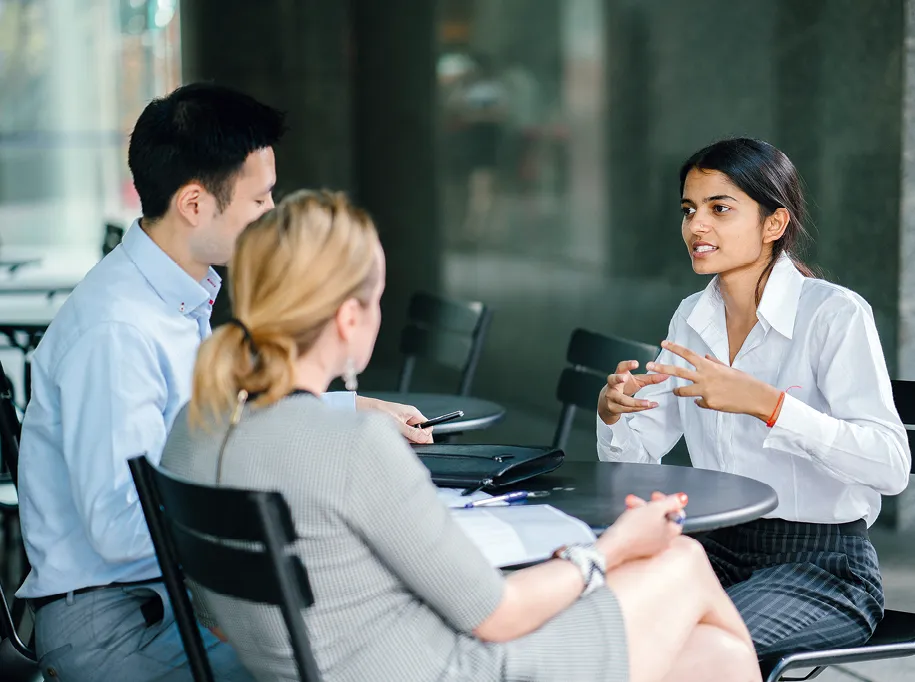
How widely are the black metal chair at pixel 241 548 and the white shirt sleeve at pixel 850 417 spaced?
102 centimetres

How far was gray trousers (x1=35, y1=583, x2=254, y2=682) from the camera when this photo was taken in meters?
1.89

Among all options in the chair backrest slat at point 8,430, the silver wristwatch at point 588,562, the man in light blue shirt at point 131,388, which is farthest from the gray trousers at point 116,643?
the chair backrest slat at point 8,430

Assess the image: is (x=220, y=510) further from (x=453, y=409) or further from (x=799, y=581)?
(x=453, y=409)

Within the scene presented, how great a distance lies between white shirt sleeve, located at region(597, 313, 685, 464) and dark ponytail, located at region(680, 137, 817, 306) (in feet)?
0.83

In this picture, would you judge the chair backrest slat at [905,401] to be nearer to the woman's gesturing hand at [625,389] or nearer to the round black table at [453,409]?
the woman's gesturing hand at [625,389]

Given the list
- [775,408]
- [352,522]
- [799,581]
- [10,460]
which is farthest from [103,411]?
[799,581]

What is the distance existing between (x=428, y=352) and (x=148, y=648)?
7.03 feet

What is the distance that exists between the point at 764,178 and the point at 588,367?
0.81 meters

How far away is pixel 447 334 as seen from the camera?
→ 392 centimetres

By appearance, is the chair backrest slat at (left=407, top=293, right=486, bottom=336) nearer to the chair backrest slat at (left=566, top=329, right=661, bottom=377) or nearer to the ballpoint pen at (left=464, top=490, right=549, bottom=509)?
the chair backrest slat at (left=566, top=329, right=661, bottom=377)

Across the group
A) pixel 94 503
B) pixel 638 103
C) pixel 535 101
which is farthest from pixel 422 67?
pixel 94 503

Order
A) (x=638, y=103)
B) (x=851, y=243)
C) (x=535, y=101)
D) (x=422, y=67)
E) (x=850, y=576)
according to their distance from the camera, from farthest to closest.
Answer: (x=422, y=67) → (x=535, y=101) → (x=638, y=103) → (x=851, y=243) → (x=850, y=576)

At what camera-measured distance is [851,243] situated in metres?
4.25

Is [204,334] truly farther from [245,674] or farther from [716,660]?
[716,660]
